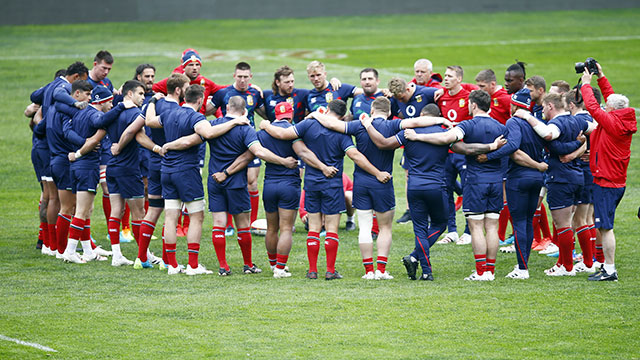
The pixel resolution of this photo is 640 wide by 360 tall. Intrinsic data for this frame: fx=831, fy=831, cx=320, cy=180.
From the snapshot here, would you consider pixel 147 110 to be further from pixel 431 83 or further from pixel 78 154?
pixel 431 83

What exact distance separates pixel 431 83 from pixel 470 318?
16.2ft

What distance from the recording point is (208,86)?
488 inches

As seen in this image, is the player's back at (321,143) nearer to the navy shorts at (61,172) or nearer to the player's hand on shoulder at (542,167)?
the player's hand on shoulder at (542,167)

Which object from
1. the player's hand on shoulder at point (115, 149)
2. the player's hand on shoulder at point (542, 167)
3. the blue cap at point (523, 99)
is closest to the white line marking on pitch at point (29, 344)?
the player's hand on shoulder at point (115, 149)

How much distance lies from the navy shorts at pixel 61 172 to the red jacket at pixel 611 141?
6536 millimetres

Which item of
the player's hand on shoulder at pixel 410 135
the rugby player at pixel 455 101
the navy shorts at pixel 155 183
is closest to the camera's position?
the player's hand on shoulder at pixel 410 135

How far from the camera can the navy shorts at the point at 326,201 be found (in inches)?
374

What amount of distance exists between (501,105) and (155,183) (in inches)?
183

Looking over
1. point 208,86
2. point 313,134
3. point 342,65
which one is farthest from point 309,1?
point 313,134

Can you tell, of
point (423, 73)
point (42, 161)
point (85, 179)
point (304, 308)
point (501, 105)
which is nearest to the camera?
point (304, 308)

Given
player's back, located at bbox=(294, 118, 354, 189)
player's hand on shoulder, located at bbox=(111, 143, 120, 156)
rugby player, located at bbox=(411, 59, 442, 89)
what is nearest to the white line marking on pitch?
player's hand on shoulder, located at bbox=(111, 143, 120, 156)

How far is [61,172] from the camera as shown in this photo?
35.8 feet

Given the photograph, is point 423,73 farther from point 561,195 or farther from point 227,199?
point 227,199

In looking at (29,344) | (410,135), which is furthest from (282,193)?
(29,344)
